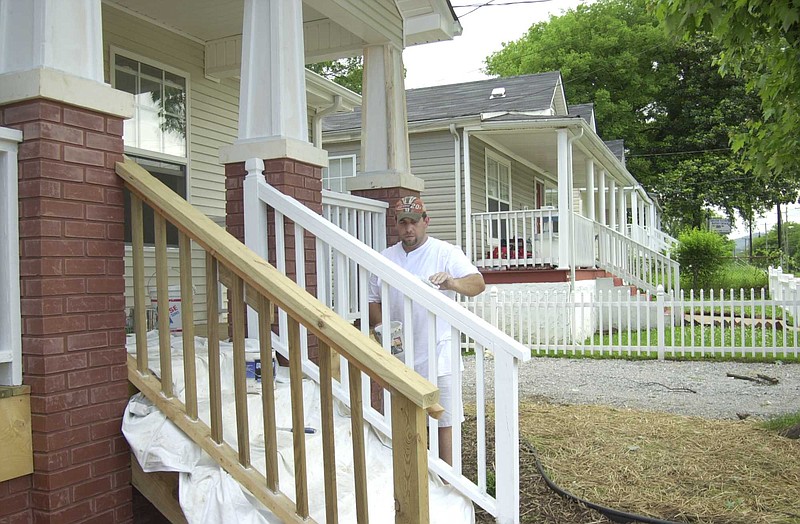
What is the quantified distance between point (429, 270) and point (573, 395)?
4694 mm

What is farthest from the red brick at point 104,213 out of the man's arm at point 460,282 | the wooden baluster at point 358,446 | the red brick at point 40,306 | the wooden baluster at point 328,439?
the man's arm at point 460,282

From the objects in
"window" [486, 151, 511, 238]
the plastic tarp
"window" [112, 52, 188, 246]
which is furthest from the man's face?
"window" [486, 151, 511, 238]

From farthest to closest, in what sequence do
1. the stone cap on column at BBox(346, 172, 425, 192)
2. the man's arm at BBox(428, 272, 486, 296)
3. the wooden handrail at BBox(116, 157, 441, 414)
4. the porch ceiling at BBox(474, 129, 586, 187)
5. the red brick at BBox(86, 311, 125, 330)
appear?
the porch ceiling at BBox(474, 129, 586, 187) → the stone cap on column at BBox(346, 172, 425, 192) → the man's arm at BBox(428, 272, 486, 296) → the red brick at BBox(86, 311, 125, 330) → the wooden handrail at BBox(116, 157, 441, 414)

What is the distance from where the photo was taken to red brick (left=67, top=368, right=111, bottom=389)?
277 cm

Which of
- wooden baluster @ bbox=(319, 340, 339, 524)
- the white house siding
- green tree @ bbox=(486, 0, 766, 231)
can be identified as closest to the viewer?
wooden baluster @ bbox=(319, 340, 339, 524)

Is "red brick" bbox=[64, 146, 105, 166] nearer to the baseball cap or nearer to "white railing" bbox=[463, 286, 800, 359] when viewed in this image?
the baseball cap

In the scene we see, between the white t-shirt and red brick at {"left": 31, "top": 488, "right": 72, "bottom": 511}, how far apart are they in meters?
1.91

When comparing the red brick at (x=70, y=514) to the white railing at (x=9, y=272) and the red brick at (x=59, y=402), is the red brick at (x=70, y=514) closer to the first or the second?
the red brick at (x=59, y=402)

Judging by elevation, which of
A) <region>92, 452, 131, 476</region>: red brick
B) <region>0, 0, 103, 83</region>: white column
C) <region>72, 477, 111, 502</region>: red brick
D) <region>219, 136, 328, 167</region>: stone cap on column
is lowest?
<region>72, 477, 111, 502</region>: red brick

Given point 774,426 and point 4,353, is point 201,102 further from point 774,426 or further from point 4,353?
point 774,426

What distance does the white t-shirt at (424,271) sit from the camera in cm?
399

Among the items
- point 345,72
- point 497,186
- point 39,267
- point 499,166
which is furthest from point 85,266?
point 345,72

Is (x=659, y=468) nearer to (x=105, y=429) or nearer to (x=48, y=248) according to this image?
(x=105, y=429)

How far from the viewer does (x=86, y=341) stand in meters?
2.84
